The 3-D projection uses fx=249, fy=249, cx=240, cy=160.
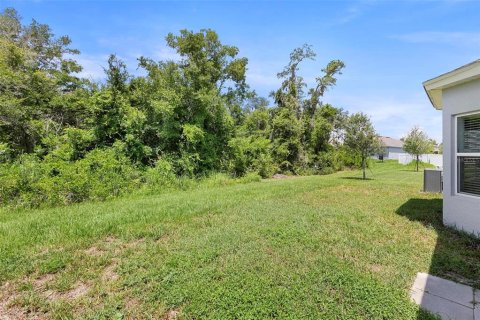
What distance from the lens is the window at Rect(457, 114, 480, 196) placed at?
4691 mm

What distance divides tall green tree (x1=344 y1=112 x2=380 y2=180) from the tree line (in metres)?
→ 0.06

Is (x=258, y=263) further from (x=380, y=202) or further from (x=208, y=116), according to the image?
(x=208, y=116)

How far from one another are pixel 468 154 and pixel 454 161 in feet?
0.94

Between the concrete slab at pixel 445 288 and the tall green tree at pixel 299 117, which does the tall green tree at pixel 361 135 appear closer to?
the tall green tree at pixel 299 117

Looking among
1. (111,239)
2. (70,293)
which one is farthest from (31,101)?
(70,293)

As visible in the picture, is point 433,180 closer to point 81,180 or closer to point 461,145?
point 461,145

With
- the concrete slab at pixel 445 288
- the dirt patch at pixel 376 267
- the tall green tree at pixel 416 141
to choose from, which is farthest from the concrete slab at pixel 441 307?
the tall green tree at pixel 416 141

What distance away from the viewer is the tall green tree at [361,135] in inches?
555

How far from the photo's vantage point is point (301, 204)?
7.29 metres

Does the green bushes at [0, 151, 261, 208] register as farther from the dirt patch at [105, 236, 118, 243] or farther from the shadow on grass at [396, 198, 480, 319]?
the shadow on grass at [396, 198, 480, 319]

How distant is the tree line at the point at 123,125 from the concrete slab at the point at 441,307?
28.2ft

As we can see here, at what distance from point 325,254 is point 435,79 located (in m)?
4.27

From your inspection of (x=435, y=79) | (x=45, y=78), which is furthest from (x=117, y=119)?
(x=435, y=79)

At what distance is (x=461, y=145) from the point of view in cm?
498
